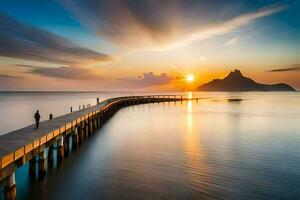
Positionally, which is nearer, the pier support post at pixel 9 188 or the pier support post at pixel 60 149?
the pier support post at pixel 9 188

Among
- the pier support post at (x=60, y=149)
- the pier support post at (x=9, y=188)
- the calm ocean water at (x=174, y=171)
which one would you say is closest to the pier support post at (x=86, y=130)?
the calm ocean water at (x=174, y=171)

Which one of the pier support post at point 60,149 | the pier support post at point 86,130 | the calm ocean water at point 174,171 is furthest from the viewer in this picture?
the pier support post at point 86,130

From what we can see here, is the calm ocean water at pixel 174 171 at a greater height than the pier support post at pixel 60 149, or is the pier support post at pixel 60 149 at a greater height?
the pier support post at pixel 60 149

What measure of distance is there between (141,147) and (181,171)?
7.96 m

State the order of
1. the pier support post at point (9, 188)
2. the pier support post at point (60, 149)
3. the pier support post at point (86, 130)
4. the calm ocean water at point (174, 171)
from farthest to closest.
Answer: the pier support post at point (86, 130), the pier support post at point (60, 149), the calm ocean water at point (174, 171), the pier support post at point (9, 188)

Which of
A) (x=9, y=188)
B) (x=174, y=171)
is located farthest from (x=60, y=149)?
(x=174, y=171)

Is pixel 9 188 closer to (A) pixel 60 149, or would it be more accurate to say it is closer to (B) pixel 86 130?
(A) pixel 60 149

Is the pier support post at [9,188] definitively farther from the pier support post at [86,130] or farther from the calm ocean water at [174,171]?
the pier support post at [86,130]

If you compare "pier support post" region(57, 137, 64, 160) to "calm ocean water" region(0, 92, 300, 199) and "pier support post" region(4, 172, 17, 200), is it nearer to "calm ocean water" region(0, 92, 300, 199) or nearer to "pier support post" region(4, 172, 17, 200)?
"calm ocean water" region(0, 92, 300, 199)

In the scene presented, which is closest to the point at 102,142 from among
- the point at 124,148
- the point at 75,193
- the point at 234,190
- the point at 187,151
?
the point at 124,148

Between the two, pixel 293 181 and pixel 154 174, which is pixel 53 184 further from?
pixel 293 181

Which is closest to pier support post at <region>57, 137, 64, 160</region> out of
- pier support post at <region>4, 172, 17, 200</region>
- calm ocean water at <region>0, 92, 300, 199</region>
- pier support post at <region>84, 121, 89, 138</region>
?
calm ocean water at <region>0, 92, 300, 199</region>

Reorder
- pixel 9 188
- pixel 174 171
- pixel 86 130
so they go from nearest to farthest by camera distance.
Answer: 1. pixel 9 188
2. pixel 174 171
3. pixel 86 130

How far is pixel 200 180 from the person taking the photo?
1433cm
